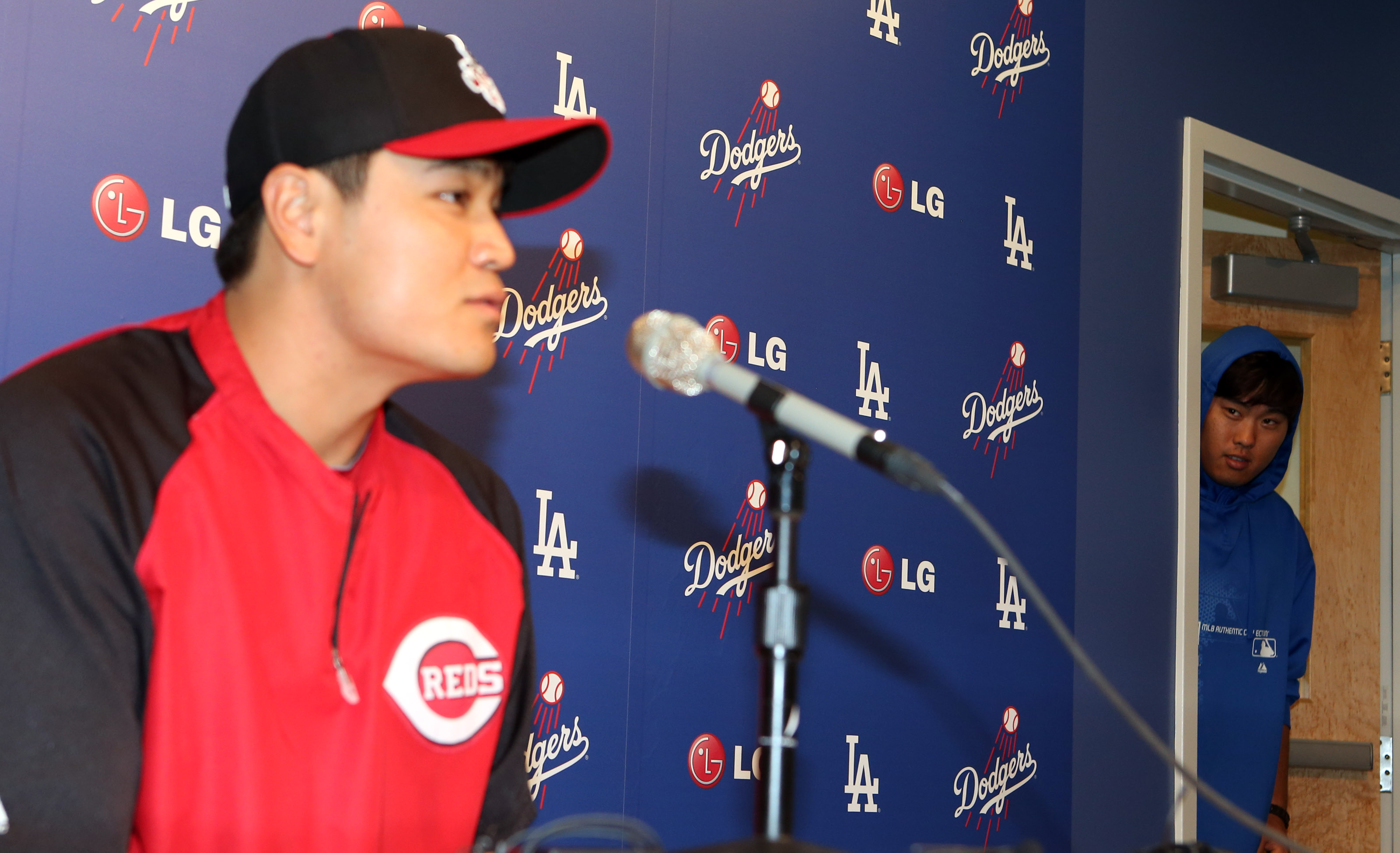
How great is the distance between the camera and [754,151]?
2529mm

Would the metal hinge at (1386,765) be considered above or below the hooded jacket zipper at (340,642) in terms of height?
below

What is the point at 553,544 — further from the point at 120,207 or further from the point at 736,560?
the point at 120,207

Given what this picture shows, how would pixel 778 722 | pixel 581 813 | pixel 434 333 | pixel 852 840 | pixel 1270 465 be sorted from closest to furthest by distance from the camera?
1. pixel 778 722
2. pixel 434 333
3. pixel 581 813
4. pixel 852 840
5. pixel 1270 465

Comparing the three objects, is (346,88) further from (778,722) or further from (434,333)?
(778,722)

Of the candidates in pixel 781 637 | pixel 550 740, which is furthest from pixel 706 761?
pixel 781 637

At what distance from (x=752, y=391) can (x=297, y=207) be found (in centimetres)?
58

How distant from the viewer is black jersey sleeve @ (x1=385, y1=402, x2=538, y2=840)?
4.96 ft

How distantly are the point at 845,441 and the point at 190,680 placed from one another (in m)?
0.70

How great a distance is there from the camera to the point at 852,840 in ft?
8.56

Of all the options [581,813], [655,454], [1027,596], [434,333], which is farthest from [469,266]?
[1027,596]

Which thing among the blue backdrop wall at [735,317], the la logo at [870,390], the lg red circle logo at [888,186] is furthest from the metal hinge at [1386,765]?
the lg red circle logo at [888,186]

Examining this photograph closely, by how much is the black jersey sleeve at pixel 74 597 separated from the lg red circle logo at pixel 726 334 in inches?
51.7

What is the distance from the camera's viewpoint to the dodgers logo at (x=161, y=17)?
176 centimetres

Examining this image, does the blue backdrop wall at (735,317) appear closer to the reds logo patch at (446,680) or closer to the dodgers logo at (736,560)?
the dodgers logo at (736,560)
